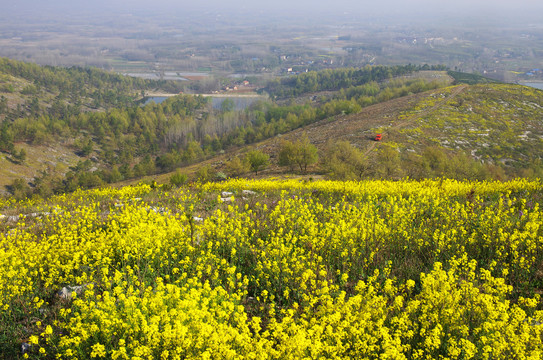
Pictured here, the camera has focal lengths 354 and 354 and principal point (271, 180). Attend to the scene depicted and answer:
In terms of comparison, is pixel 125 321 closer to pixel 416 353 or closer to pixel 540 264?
pixel 416 353

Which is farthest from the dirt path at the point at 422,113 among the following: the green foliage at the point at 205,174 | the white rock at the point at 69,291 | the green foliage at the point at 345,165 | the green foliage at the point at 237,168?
the white rock at the point at 69,291

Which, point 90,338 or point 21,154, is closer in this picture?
point 90,338

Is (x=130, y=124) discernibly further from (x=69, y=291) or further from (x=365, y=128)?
(x=69, y=291)

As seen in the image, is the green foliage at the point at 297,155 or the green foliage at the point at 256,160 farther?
the green foliage at the point at 256,160

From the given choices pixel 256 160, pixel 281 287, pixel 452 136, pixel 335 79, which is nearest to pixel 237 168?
pixel 256 160

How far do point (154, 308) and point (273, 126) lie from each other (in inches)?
3035

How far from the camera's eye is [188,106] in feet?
437

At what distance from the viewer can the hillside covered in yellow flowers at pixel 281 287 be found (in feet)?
15.4

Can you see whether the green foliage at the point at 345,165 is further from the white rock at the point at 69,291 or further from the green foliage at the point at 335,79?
the green foliage at the point at 335,79

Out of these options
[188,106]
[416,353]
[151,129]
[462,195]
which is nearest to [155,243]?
[416,353]

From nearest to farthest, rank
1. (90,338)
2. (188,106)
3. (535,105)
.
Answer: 1. (90,338)
2. (535,105)
3. (188,106)

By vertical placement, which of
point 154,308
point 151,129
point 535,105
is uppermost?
point 154,308

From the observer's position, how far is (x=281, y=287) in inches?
259

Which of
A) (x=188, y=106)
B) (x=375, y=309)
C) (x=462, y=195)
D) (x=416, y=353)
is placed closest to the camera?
(x=416, y=353)
